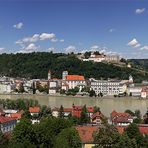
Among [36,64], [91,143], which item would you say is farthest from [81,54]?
Result: [91,143]

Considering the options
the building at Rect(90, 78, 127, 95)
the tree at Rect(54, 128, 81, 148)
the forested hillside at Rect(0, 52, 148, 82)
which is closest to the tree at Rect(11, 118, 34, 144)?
the tree at Rect(54, 128, 81, 148)

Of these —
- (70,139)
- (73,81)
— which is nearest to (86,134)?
(70,139)

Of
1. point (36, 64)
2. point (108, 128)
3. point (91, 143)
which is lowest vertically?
point (91, 143)

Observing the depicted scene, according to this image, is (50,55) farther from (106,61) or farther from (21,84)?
(21,84)

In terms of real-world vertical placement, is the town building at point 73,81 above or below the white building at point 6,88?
above

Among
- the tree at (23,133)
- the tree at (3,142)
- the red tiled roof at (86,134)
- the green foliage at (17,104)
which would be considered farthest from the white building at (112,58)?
the tree at (23,133)

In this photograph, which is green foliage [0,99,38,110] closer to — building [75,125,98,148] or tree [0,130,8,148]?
building [75,125,98,148]

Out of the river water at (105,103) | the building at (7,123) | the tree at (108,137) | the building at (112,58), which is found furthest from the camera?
the building at (112,58)

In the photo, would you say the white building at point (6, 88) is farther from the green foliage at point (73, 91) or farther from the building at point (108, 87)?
the building at point (108, 87)
